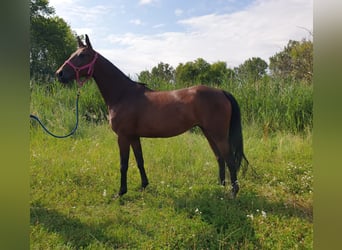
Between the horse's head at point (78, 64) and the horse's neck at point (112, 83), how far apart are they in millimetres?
148

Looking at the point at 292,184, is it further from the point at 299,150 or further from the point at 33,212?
the point at 33,212

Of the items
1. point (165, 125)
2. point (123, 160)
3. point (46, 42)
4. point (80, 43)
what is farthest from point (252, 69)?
point (46, 42)

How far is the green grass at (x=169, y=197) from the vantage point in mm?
2162

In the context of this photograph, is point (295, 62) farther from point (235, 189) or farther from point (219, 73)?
point (235, 189)

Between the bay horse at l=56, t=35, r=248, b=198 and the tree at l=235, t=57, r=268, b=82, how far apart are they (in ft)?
1.31

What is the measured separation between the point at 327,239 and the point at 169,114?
6.51 feet

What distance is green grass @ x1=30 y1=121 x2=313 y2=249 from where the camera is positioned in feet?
7.09

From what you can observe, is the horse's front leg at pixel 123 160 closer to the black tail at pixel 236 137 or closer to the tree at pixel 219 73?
the black tail at pixel 236 137

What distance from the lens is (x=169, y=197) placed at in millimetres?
2748

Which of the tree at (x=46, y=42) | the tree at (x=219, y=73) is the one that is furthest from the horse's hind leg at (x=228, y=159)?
the tree at (x=46, y=42)

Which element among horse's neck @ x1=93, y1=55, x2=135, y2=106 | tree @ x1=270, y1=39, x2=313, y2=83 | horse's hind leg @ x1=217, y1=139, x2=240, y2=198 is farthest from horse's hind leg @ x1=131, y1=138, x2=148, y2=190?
tree @ x1=270, y1=39, x2=313, y2=83

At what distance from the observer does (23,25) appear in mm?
913

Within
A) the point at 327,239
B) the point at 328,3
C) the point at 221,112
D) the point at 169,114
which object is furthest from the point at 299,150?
the point at 328,3

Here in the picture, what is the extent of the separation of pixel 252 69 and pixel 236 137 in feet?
2.59
